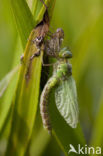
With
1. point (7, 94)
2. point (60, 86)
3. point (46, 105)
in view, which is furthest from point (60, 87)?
point (7, 94)

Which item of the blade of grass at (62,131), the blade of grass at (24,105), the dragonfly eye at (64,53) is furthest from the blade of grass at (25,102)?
the dragonfly eye at (64,53)

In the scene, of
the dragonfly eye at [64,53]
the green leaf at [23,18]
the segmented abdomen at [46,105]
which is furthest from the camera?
the dragonfly eye at [64,53]

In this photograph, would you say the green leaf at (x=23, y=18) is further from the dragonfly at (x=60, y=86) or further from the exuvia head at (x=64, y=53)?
the exuvia head at (x=64, y=53)

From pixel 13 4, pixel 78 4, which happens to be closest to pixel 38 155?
pixel 13 4

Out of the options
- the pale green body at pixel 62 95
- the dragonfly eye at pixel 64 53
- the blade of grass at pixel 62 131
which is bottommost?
the blade of grass at pixel 62 131

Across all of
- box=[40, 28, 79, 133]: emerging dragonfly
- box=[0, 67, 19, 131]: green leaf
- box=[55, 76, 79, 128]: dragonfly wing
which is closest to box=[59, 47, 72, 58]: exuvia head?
box=[40, 28, 79, 133]: emerging dragonfly

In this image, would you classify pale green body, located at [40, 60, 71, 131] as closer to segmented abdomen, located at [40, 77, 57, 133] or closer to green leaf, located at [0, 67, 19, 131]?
segmented abdomen, located at [40, 77, 57, 133]
